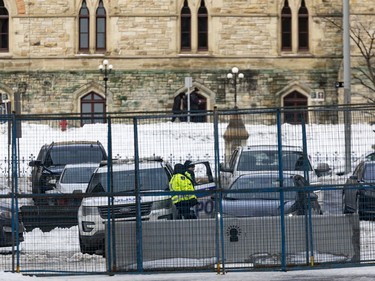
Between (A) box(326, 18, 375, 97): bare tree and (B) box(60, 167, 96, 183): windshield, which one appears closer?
(B) box(60, 167, 96, 183): windshield

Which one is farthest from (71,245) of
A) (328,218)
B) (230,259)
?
→ (328,218)

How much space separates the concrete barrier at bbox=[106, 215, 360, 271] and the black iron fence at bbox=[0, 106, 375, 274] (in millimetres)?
14

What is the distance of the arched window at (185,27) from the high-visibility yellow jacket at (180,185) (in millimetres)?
34654

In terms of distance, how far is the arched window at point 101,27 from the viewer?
51969mm

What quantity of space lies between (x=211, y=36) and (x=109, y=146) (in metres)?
35.4

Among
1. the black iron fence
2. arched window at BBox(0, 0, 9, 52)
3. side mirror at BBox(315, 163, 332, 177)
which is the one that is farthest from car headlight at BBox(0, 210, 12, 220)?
arched window at BBox(0, 0, 9, 52)

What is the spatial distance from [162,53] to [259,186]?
1364 inches

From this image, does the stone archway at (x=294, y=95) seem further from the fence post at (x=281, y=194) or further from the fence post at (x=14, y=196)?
the fence post at (x=14, y=196)

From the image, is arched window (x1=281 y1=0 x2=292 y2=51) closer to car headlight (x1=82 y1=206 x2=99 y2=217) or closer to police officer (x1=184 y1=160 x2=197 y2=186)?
police officer (x1=184 y1=160 x2=197 y2=186)

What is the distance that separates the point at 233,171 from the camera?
17.7 m

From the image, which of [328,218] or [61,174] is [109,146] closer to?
[61,174]

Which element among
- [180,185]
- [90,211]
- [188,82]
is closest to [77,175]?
[90,211]

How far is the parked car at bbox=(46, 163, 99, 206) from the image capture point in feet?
56.7

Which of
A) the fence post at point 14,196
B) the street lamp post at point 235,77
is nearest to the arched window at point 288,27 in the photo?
the street lamp post at point 235,77
